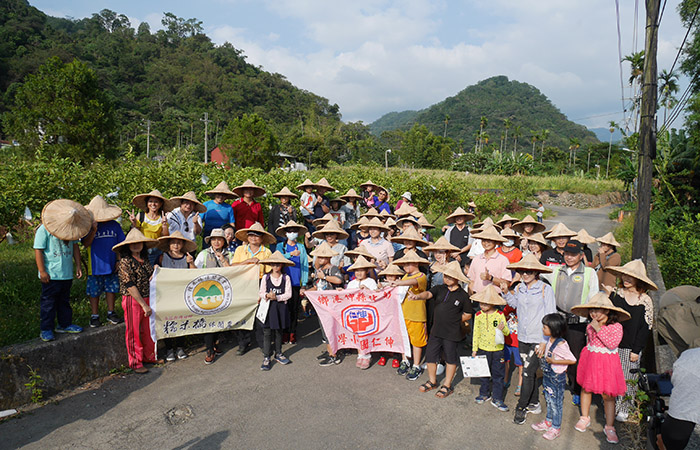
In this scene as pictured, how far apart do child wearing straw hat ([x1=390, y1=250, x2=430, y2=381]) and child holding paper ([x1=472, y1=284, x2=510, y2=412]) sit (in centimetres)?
89

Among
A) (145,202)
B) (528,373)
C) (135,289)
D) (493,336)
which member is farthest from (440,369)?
→ (145,202)

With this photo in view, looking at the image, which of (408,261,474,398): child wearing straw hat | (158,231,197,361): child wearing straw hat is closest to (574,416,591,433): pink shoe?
(408,261,474,398): child wearing straw hat

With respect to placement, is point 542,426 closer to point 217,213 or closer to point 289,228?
point 289,228

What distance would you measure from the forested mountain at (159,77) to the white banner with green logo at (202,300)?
52838 mm

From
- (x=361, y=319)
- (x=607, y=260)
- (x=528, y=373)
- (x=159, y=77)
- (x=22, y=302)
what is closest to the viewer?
(x=528, y=373)

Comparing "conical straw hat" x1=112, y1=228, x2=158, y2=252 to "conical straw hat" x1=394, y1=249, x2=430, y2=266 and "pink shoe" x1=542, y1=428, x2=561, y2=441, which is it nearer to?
"conical straw hat" x1=394, y1=249, x2=430, y2=266

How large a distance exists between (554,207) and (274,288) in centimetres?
3457

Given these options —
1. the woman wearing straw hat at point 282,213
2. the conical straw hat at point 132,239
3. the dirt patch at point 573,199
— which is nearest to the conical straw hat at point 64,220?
the conical straw hat at point 132,239

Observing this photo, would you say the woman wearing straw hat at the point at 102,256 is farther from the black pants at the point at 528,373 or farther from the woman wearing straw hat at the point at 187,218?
the black pants at the point at 528,373

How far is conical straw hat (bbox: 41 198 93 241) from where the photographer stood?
535 cm

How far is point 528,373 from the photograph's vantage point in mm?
4910

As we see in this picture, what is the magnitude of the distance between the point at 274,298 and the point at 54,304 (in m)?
2.71

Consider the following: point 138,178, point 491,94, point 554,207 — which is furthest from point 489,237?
point 491,94

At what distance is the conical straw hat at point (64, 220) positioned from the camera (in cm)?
535
